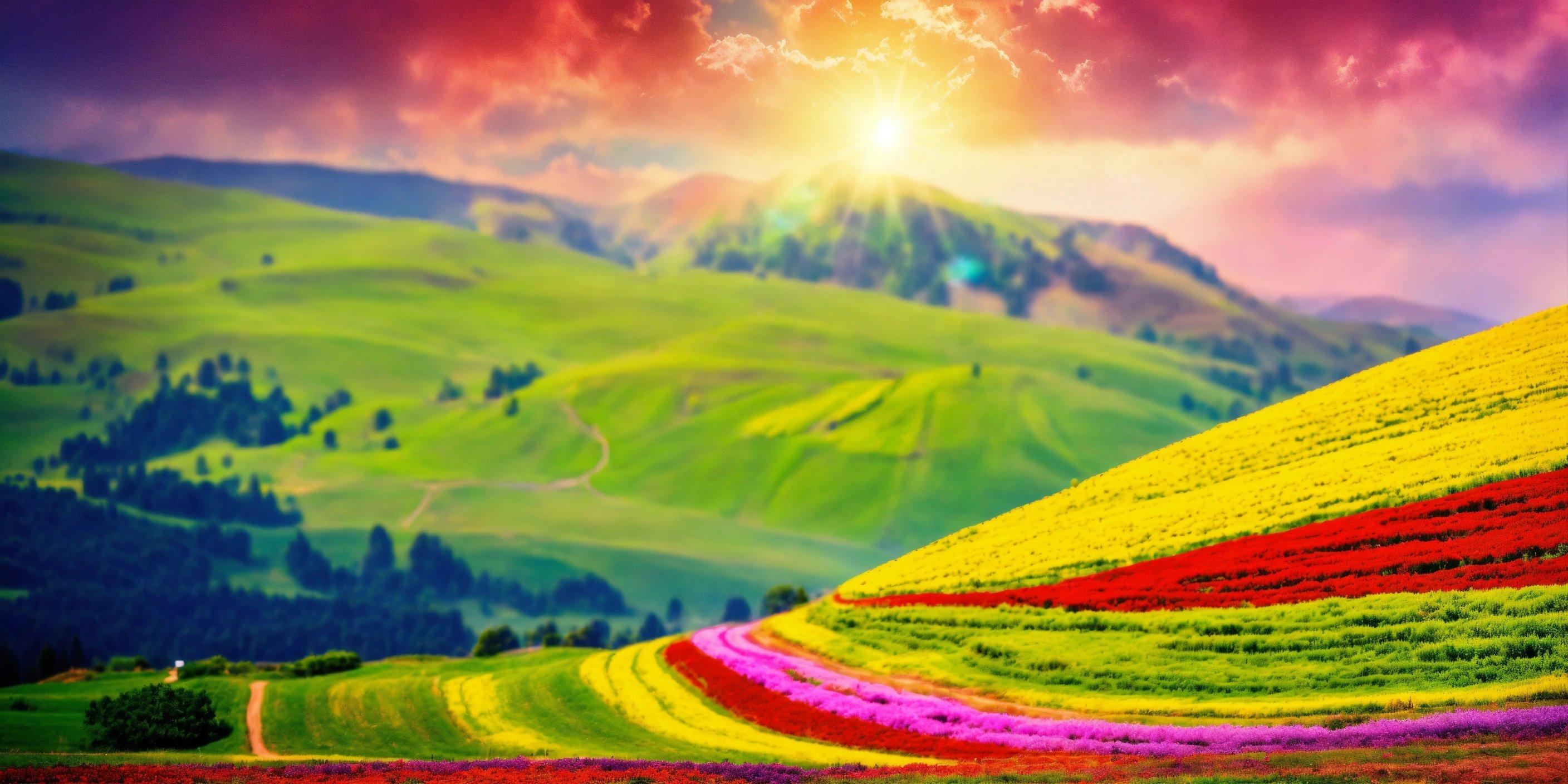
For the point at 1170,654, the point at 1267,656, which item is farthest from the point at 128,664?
the point at 1267,656

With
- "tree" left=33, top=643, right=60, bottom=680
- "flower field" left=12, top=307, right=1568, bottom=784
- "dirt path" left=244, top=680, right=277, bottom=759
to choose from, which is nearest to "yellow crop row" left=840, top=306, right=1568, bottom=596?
"flower field" left=12, top=307, right=1568, bottom=784

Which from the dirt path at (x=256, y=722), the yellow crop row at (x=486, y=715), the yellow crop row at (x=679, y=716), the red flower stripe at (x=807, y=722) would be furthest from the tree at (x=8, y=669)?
the red flower stripe at (x=807, y=722)

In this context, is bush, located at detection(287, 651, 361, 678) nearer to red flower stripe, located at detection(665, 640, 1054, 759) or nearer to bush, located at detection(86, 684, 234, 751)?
bush, located at detection(86, 684, 234, 751)

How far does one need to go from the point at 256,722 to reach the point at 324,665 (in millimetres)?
21472

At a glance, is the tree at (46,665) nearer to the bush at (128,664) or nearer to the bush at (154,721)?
the bush at (128,664)

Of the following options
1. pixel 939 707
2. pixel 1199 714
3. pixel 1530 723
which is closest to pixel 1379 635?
pixel 1199 714

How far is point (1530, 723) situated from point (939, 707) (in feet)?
64.0

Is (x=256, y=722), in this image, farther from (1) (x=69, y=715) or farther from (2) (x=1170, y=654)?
(2) (x=1170, y=654)

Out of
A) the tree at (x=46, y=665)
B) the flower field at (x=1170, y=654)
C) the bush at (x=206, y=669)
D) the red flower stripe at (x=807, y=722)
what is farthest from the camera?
the tree at (x=46, y=665)

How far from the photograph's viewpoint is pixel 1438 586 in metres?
38.1

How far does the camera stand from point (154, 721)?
50625mm

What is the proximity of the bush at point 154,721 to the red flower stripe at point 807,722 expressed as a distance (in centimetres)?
2260

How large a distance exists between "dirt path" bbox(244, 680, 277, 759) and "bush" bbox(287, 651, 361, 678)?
18.2 feet

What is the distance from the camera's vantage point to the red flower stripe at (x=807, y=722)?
36.8m
